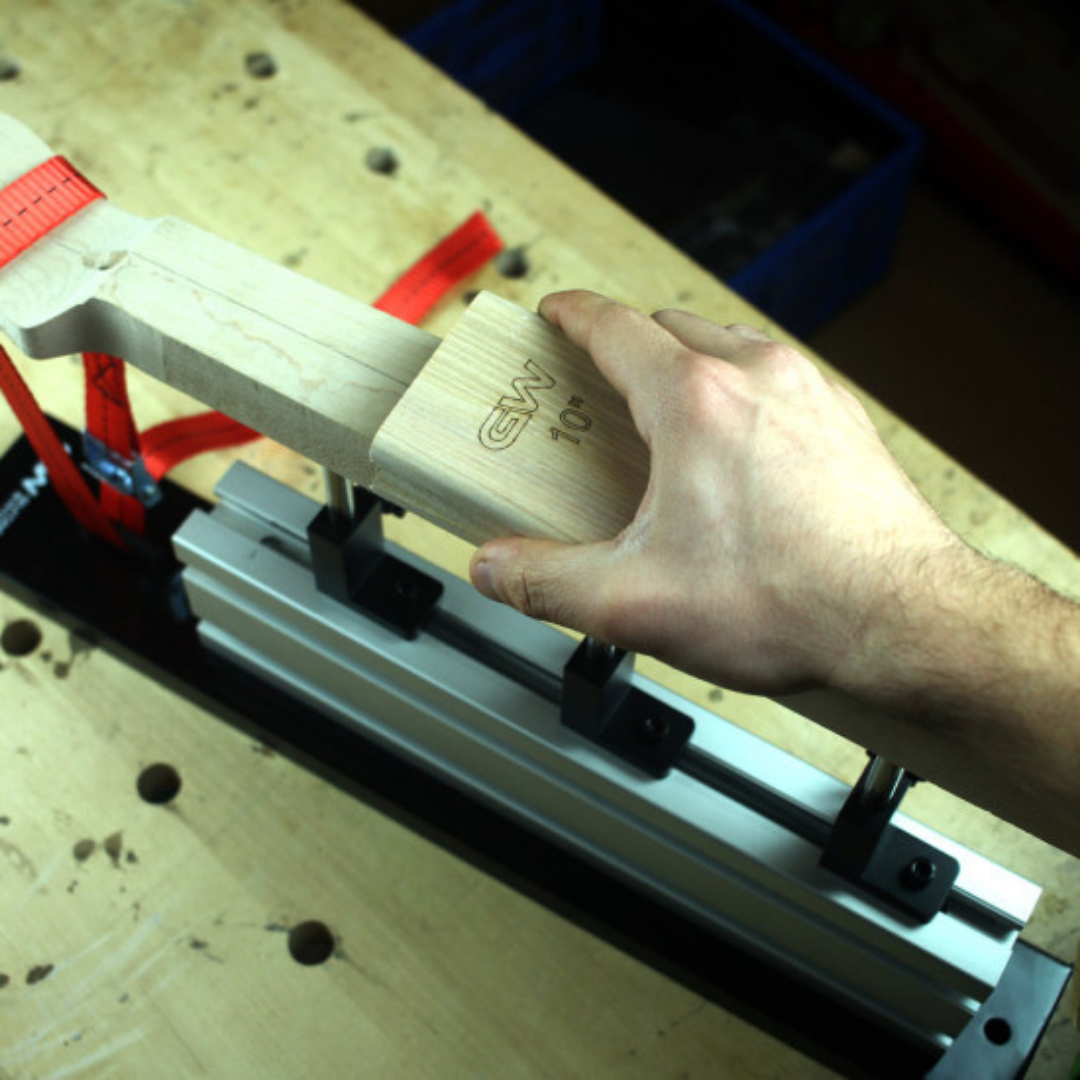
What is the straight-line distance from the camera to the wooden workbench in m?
0.89

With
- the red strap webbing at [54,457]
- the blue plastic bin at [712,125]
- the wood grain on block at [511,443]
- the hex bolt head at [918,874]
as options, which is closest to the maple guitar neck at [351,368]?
the wood grain on block at [511,443]

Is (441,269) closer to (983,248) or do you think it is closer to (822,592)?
(822,592)

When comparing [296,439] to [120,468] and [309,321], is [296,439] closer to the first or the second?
[309,321]

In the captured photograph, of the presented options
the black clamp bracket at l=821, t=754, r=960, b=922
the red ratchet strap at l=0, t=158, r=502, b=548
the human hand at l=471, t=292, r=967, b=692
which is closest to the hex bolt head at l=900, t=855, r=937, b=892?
the black clamp bracket at l=821, t=754, r=960, b=922

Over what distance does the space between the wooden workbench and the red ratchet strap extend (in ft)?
0.08

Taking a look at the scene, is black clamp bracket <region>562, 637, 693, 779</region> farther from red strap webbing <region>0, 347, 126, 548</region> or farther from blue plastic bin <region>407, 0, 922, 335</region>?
blue plastic bin <region>407, 0, 922, 335</region>

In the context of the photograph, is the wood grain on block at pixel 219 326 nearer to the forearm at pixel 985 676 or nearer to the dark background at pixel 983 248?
the forearm at pixel 985 676

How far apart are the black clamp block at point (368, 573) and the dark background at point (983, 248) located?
4.43 ft

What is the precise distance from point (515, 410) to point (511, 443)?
0.8 inches

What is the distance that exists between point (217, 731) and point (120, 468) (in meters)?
0.22

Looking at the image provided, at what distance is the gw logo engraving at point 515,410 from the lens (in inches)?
26.4

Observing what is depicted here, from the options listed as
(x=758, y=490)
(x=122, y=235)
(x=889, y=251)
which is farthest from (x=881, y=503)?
(x=889, y=251)

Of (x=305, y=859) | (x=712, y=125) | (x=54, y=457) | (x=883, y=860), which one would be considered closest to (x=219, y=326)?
(x=54, y=457)

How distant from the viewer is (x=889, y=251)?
7.04 ft
